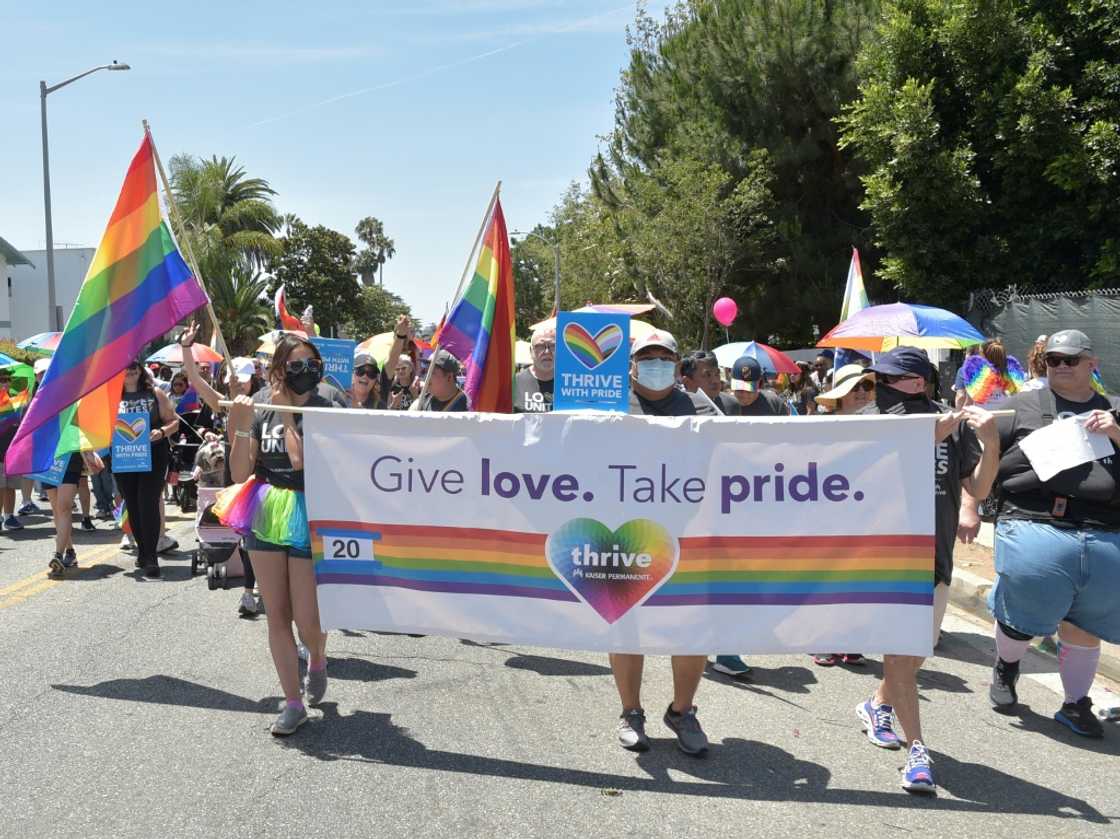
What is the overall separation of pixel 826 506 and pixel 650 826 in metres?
1.56

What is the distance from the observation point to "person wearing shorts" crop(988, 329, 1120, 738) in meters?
5.02

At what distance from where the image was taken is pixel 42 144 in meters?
24.1

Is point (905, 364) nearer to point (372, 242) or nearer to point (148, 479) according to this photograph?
point (148, 479)

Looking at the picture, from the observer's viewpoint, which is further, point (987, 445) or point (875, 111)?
point (875, 111)

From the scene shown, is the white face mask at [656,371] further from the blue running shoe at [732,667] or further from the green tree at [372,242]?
the green tree at [372,242]

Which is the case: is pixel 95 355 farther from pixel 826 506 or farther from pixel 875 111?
pixel 875 111

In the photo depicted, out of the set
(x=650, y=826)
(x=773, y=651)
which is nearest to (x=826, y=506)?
(x=773, y=651)

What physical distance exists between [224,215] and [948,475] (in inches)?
1906

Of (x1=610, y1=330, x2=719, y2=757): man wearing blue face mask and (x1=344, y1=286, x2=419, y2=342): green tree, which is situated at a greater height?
(x1=344, y1=286, x2=419, y2=342): green tree

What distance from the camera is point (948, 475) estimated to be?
4828 mm

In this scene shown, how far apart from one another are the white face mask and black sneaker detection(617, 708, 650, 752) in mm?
1585

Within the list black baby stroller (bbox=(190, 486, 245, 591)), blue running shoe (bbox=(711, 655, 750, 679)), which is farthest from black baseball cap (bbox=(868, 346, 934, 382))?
black baby stroller (bbox=(190, 486, 245, 591))

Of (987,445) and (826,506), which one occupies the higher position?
(987,445)

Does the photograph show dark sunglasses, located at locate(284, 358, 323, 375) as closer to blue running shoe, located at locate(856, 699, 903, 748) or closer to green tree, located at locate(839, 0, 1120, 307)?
blue running shoe, located at locate(856, 699, 903, 748)
